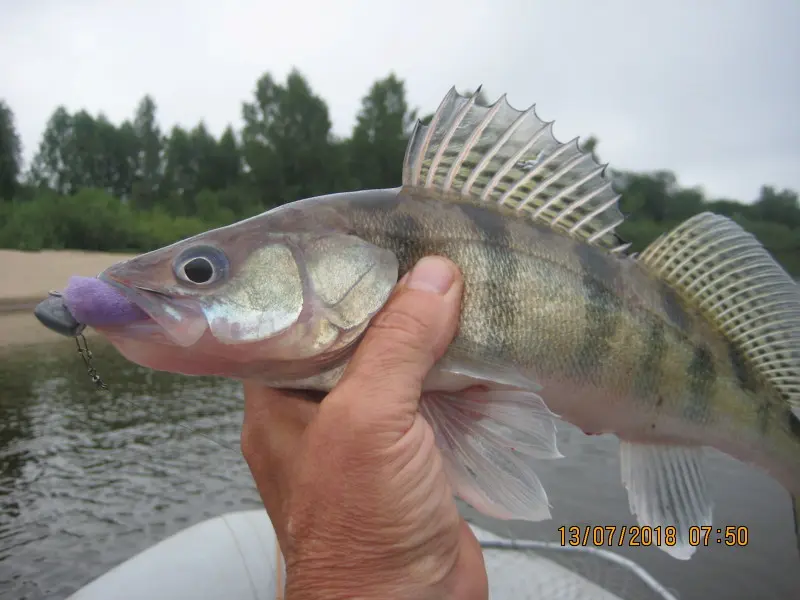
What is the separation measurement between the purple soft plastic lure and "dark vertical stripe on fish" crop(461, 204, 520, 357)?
1024 millimetres

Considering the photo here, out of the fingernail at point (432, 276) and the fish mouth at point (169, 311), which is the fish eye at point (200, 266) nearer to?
the fish mouth at point (169, 311)

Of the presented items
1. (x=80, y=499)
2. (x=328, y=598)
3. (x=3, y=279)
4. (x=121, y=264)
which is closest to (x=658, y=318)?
(x=328, y=598)

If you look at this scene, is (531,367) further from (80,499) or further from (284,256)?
(80,499)

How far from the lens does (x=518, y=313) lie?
77.4 inches

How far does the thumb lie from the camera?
5.42 feet

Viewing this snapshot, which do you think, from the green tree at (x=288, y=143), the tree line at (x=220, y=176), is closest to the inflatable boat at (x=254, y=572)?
the tree line at (x=220, y=176)

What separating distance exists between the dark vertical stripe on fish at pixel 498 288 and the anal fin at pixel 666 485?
2.53ft

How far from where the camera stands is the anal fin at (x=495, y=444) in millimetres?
1924

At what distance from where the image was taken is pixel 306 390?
195 centimetres

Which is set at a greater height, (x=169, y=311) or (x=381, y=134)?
(x=381, y=134)

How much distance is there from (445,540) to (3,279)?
824 inches

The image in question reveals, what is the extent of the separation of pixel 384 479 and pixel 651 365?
1.12 meters
